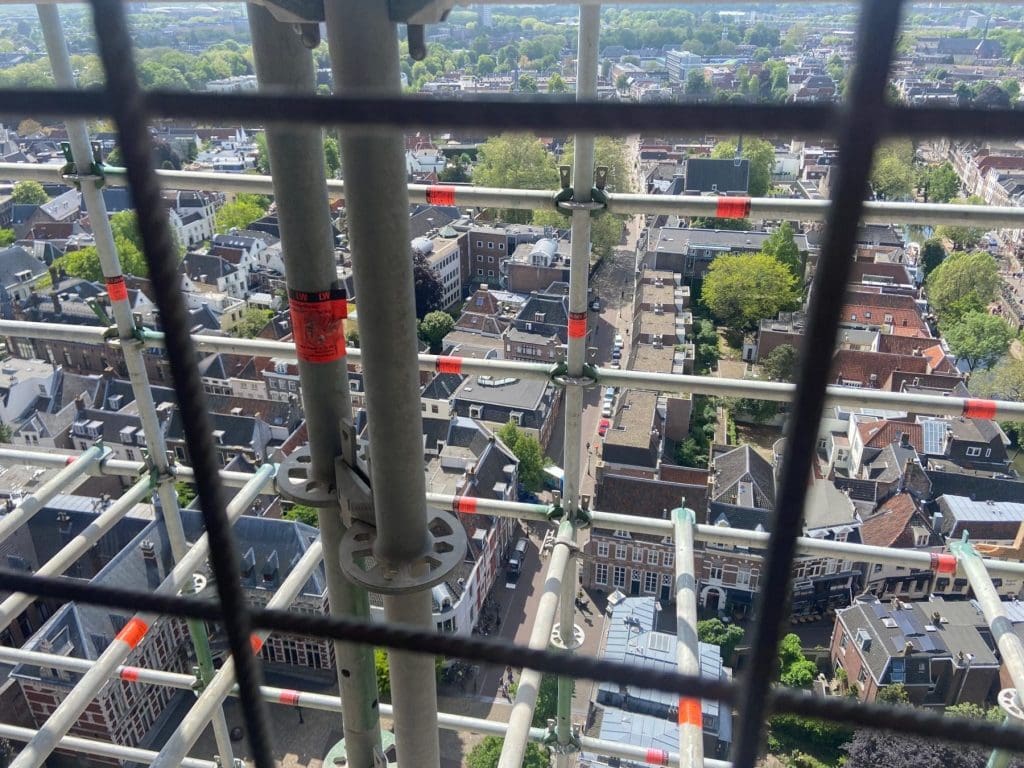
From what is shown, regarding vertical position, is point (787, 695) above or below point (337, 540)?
above

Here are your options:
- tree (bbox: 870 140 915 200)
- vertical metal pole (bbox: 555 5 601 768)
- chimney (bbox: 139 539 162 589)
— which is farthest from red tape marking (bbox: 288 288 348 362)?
tree (bbox: 870 140 915 200)

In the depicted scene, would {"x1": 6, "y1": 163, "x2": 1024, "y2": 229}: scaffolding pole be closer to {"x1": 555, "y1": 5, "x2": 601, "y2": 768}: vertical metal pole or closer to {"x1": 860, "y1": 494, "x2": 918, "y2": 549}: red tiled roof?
{"x1": 555, "y1": 5, "x2": 601, "y2": 768}: vertical metal pole

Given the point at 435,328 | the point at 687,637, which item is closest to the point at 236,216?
the point at 435,328

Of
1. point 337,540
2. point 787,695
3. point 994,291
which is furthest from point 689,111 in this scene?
point 994,291

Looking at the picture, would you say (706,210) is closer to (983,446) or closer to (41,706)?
(41,706)

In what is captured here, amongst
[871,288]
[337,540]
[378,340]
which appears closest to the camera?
[378,340]

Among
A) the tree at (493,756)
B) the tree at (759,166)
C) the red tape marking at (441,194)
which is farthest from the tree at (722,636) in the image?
the tree at (759,166)

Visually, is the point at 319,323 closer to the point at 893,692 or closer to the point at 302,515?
the point at 893,692
